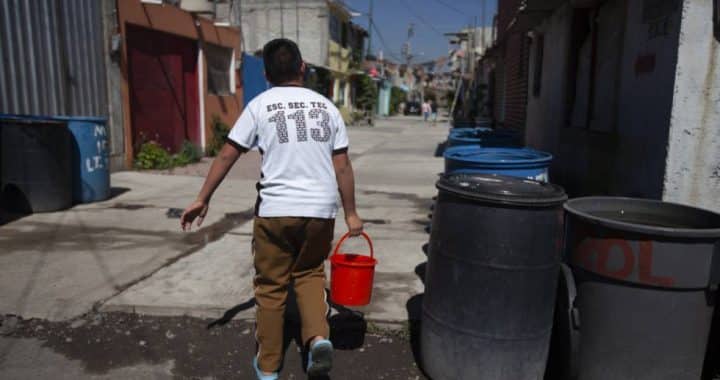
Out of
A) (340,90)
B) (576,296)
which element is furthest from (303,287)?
(340,90)

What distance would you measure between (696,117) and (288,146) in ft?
8.76

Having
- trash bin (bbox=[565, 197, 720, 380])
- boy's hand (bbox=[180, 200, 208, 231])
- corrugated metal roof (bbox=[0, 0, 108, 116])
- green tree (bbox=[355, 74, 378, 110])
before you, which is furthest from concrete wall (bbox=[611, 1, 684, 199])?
green tree (bbox=[355, 74, 378, 110])

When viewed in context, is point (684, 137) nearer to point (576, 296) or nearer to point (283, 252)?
point (576, 296)

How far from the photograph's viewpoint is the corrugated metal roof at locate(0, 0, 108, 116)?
7398 millimetres

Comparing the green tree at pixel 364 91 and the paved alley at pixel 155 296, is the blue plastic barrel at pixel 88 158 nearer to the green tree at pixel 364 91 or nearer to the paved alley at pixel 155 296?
the paved alley at pixel 155 296

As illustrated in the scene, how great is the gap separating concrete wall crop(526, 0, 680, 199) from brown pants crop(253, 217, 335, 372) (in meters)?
2.47

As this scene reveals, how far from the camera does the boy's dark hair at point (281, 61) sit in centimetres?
284

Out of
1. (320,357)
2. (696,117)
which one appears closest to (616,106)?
(696,117)

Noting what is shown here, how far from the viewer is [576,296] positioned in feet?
9.35

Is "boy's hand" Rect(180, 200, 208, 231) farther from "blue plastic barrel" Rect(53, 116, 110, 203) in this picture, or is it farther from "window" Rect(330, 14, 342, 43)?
"window" Rect(330, 14, 342, 43)

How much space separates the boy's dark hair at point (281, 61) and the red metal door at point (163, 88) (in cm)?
837

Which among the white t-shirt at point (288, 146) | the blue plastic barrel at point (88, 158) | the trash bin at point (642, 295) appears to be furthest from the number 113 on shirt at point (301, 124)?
the blue plastic barrel at point (88, 158)

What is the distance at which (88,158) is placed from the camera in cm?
710

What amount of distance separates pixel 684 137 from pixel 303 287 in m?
2.66
